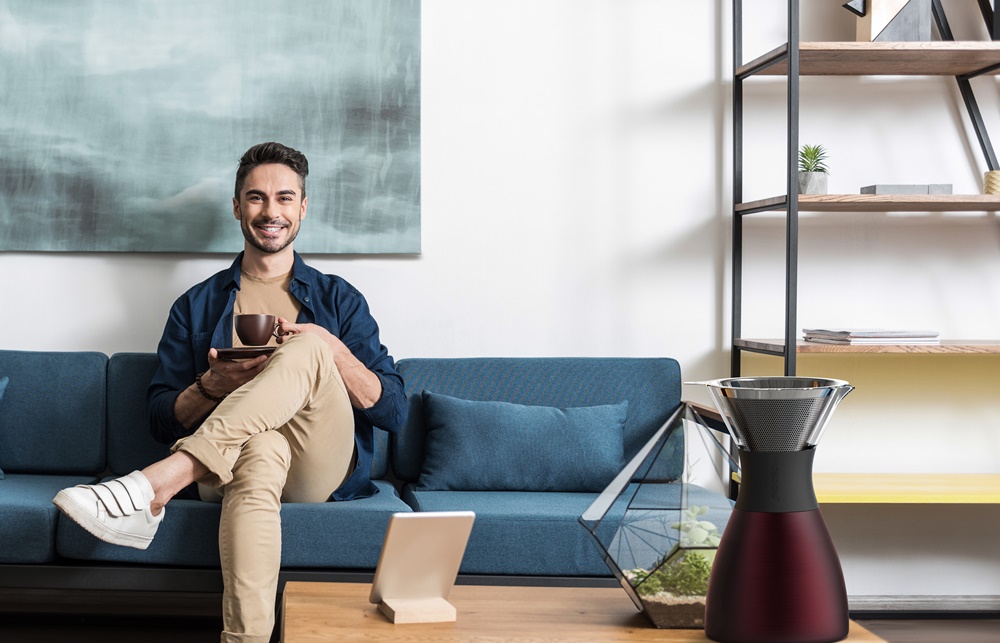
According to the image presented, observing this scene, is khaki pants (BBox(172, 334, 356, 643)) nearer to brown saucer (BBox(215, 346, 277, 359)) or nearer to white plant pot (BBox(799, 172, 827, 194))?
brown saucer (BBox(215, 346, 277, 359))

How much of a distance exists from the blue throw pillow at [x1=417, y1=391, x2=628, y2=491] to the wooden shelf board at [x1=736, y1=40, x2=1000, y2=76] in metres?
Answer: 1.23

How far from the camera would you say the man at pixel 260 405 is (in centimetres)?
200

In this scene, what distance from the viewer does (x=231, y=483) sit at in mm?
2076

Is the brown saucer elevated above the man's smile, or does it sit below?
below

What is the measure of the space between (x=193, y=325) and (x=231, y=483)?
72 cm

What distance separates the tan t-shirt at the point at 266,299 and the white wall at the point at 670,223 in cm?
32

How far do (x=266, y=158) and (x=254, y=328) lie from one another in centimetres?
63

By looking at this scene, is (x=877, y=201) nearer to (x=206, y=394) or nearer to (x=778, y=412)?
(x=778, y=412)

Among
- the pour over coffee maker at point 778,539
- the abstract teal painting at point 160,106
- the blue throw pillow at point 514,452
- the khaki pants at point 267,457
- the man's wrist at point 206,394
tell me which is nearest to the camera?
the pour over coffee maker at point 778,539

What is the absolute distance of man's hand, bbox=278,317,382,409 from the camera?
249cm

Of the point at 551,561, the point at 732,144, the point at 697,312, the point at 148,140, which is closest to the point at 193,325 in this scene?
the point at 148,140

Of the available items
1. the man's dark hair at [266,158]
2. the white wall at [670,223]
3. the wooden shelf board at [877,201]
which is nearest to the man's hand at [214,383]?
the man's dark hair at [266,158]

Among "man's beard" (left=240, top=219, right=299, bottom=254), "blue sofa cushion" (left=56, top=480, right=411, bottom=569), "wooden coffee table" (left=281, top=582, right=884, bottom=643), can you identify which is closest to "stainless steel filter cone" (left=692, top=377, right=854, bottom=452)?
"wooden coffee table" (left=281, top=582, right=884, bottom=643)

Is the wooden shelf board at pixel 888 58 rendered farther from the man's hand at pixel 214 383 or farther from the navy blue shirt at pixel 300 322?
the man's hand at pixel 214 383
